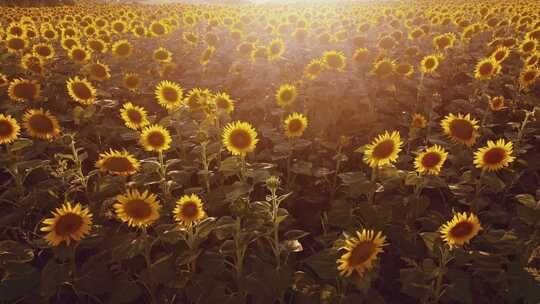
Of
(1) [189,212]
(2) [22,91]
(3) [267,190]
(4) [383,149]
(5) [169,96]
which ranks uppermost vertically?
(5) [169,96]

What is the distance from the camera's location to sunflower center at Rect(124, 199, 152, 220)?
3016 mm

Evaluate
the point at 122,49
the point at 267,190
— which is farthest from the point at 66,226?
the point at 122,49

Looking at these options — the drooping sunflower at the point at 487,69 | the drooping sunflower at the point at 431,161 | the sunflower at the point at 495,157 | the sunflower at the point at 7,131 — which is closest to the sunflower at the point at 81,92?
the sunflower at the point at 7,131

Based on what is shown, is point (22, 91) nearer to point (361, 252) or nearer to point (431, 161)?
point (361, 252)

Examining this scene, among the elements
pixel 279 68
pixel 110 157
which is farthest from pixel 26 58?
pixel 279 68

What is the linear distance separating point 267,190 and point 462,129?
2454 millimetres

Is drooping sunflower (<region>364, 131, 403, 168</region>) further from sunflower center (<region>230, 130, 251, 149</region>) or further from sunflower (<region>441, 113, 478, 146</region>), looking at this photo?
sunflower center (<region>230, 130, 251, 149</region>)

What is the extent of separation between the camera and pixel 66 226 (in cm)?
293

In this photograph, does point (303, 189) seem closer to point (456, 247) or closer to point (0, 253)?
point (456, 247)

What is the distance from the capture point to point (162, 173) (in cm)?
373

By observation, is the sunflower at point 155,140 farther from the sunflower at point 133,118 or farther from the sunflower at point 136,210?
the sunflower at point 136,210

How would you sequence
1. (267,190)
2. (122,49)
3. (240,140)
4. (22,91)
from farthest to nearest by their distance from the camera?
(122,49) < (22,91) < (267,190) < (240,140)

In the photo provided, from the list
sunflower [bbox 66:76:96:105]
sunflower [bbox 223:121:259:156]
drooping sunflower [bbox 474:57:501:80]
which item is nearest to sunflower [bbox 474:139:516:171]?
sunflower [bbox 223:121:259:156]

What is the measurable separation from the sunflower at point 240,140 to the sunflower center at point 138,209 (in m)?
1.12
